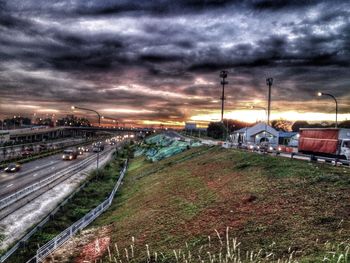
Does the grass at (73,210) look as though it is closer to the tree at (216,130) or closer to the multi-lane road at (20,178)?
the multi-lane road at (20,178)

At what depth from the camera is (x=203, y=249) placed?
55.0ft

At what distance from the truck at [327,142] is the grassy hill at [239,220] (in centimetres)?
913

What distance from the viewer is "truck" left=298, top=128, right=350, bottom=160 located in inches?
1425

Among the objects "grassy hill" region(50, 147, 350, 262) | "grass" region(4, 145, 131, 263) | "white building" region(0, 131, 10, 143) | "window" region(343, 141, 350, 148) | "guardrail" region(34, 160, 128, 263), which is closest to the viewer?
"grassy hill" region(50, 147, 350, 262)

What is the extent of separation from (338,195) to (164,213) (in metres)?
11.8

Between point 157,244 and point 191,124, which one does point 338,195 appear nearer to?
point 157,244

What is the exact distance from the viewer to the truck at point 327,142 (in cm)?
3620

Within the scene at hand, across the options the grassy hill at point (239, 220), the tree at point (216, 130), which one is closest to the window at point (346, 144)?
the grassy hill at point (239, 220)

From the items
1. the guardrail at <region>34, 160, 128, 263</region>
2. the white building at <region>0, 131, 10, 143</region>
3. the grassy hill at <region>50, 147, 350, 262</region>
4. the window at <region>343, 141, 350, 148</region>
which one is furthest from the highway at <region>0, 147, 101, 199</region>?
the white building at <region>0, 131, 10, 143</region>

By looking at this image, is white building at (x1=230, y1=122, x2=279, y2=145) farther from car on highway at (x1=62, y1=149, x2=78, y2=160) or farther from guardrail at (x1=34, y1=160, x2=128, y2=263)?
guardrail at (x1=34, y1=160, x2=128, y2=263)

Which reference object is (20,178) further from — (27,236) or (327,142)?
(327,142)

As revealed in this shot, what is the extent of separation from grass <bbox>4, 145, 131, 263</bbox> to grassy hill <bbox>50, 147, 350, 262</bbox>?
293cm

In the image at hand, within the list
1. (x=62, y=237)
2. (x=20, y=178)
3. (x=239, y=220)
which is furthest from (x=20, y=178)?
(x=239, y=220)

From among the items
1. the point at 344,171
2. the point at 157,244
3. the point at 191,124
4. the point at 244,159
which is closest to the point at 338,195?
the point at 344,171
